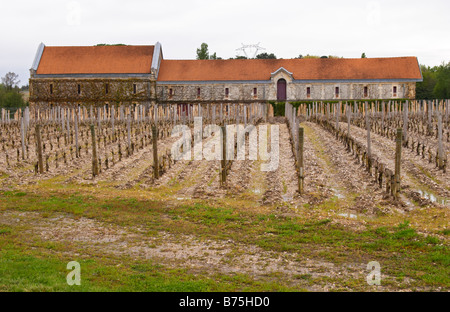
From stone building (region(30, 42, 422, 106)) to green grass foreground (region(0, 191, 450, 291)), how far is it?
146 ft

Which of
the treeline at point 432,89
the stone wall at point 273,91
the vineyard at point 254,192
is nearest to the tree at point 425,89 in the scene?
the treeline at point 432,89

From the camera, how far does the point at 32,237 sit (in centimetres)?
1051

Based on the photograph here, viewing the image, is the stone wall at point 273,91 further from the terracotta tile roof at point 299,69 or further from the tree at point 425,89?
the tree at point 425,89

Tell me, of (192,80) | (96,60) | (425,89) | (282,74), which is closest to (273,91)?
(282,74)

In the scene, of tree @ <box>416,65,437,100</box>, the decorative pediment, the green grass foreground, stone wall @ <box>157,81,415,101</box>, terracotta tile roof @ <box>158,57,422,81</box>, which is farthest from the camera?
tree @ <box>416,65,437,100</box>

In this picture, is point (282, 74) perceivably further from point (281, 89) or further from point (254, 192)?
point (254, 192)

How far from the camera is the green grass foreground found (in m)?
7.64

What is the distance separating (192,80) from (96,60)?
11702 millimetres

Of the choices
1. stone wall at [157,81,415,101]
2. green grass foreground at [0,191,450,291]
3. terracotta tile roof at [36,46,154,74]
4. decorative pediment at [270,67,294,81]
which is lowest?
green grass foreground at [0,191,450,291]

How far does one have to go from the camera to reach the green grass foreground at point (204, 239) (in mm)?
7641

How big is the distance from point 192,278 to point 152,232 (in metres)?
3.25

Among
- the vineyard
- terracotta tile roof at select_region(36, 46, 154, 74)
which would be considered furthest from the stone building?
the vineyard

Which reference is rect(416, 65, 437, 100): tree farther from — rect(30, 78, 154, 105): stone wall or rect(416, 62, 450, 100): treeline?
rect(30, 78, 154, 105): stone wall

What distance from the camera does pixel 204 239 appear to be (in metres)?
10.5
